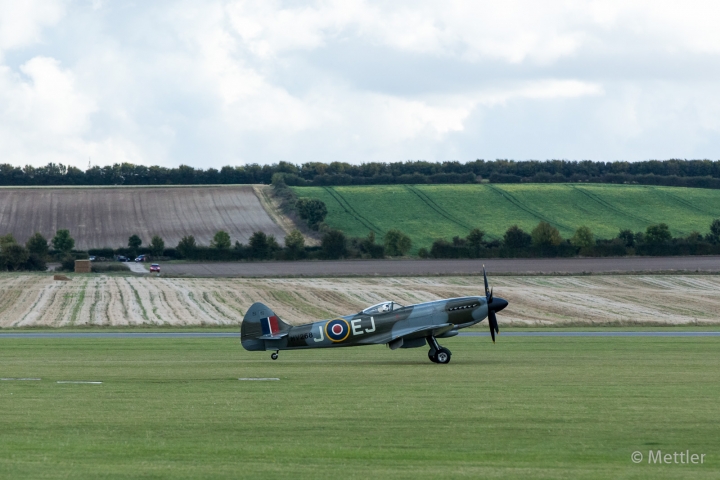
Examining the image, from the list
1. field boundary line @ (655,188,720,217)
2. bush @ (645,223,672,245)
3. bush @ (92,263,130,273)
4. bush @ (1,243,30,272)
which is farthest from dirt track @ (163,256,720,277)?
field boundary line @ (655,188,720,217)

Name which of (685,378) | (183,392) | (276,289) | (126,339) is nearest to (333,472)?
(183,392)

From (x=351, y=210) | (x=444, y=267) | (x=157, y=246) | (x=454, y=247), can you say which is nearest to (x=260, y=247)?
(x=157, y=246)

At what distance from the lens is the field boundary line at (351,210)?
10700 centimetres

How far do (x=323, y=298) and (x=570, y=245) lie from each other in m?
41.1

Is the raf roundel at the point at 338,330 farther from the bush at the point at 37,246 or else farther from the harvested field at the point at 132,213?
the harvested field at the point at 132,213

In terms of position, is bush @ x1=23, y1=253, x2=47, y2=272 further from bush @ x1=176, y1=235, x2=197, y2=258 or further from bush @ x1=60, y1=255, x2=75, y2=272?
bush @ x1=176, y1=235, x2=197, y2=258

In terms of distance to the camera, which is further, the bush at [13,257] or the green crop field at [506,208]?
the green crop field at [506,208]

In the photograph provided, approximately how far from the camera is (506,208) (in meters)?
117

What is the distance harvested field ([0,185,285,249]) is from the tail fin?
228ft

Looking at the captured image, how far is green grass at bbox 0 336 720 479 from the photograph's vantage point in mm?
11625

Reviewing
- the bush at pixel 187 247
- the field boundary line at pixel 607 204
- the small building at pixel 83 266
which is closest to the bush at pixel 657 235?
the field boundary line at pixel 607 204

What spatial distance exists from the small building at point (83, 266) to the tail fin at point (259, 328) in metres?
53.7

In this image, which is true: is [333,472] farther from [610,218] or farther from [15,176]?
[15,176]

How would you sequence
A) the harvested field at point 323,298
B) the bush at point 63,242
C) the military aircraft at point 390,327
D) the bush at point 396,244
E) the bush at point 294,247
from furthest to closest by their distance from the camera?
the bush at point 63,242 → the bush at point 396,244 → the bush at point 294,247 → the harvested field at point 323,298 → the military aircraft at point 390,327
